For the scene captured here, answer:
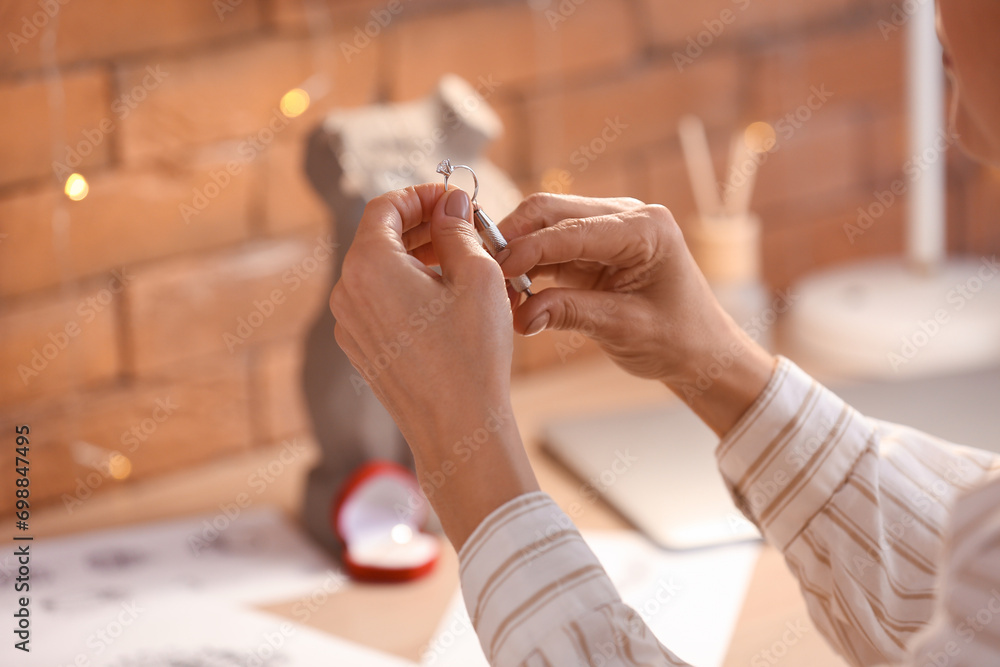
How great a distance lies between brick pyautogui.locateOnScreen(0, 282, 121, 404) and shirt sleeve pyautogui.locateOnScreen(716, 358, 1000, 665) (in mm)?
603

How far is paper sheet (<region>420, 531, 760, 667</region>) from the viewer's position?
29.9 inches

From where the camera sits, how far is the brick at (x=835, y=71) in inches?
54.4

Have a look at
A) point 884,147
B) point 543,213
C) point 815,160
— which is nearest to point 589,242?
point 543,213

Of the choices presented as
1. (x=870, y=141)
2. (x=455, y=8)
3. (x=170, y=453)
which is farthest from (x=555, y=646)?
(x=870, y=141)

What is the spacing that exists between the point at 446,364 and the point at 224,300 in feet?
1.86

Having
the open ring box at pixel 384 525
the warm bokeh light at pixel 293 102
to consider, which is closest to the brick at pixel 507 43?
the warm bokeh light at pixel 293 102

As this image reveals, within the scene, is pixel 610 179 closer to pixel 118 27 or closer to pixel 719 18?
pixel 719 18

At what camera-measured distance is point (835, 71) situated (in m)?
1.43

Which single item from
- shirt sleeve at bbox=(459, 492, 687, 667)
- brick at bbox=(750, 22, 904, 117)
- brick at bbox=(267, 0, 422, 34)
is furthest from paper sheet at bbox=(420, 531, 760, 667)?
brick at bbox=(750, 22, 904, 117)

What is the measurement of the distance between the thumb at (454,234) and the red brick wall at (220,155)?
0.47 metres

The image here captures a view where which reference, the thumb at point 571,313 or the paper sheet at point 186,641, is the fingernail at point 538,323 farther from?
the paper sheet at point 186,641

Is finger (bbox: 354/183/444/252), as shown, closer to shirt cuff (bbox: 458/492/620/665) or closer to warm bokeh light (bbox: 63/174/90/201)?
shirt cuff (bbox: 458/492/620/665)

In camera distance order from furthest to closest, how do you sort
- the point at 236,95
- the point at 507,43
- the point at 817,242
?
the point at 817,242
the point at 507,43
the point at 236,95

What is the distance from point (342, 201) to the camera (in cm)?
88
